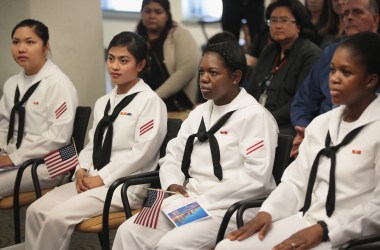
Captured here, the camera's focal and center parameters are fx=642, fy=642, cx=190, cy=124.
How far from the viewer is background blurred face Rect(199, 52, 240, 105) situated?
3279 mm

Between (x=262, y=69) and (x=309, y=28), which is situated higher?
(x=309, y=28)

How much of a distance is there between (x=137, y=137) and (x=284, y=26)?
132cm

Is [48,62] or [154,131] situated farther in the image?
[48,62]

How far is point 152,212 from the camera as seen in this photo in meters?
3.11

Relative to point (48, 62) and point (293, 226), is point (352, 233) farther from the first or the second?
point (48, 62)

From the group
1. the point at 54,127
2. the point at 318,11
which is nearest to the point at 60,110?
the point at 54,127

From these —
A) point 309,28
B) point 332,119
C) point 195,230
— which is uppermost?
point 309,28

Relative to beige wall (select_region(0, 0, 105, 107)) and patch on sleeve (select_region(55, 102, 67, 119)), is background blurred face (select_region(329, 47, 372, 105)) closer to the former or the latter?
patch on sleeve (select_region(55, 102, 67, 119))

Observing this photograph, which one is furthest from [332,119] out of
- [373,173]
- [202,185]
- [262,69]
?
[262,69]

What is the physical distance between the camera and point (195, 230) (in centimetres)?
294

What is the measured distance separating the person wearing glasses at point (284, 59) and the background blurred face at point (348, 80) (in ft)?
4.44

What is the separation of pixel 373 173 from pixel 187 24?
6.76 meters

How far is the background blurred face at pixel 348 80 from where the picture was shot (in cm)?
265

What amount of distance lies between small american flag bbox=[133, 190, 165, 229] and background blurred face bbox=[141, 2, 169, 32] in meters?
2.38
